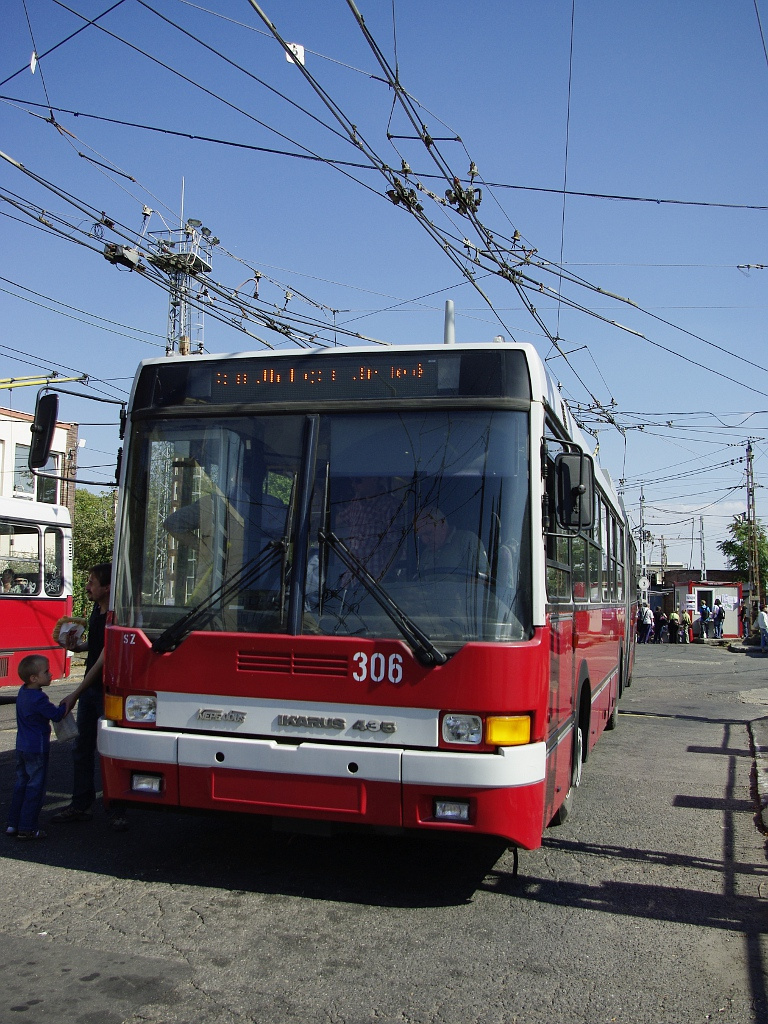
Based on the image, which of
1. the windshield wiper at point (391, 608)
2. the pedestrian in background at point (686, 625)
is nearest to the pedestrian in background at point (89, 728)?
the windshield wiper at point (391, 608)

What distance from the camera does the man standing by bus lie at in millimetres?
6711

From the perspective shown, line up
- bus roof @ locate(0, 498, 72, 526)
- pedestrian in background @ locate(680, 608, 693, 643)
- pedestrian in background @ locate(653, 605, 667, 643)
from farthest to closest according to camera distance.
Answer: pedestrian in background @ locate(653, 605, 667, 643) < pedestrian in background @ locate(680, 608, 693, 643) < bus roof @ locate(0, 498, 72, 526)

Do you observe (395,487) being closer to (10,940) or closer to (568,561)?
(568,561)

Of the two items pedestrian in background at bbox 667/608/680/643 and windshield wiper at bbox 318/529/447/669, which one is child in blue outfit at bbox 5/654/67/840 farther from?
pedestrian in background at bbox 667/608/680/643

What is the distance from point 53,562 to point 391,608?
1241cm

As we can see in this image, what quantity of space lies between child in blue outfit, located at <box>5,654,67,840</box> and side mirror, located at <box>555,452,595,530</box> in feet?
11.1

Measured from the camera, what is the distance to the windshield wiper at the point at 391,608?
486 cm

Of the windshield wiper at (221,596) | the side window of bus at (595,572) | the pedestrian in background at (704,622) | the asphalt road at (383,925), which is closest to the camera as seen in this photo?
the asphalt road at (383,925)

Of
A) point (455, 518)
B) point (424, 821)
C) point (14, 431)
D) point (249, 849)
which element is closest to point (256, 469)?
point (455, 518)

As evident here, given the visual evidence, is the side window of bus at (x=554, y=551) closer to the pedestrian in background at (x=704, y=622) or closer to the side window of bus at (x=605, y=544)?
the side window of bus at (x=605, y=544)

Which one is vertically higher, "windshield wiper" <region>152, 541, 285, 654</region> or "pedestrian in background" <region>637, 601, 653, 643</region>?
"windshield wiper" <region>152, 541, 285, 654</region>

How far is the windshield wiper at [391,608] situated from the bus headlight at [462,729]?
0.29 m

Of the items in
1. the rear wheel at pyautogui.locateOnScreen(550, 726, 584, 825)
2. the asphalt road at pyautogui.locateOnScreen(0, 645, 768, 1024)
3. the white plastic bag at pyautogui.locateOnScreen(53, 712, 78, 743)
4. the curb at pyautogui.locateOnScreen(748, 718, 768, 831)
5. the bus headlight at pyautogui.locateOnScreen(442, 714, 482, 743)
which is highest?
the bus headlight at pyautogui.locateOnScreen(442, 714, 482, 743)

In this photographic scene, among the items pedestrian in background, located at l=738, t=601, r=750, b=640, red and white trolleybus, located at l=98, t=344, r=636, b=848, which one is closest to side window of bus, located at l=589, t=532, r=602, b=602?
red and white trolleybus, located at l=98, t=344, r=636, b=848
